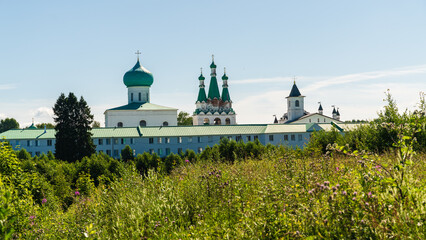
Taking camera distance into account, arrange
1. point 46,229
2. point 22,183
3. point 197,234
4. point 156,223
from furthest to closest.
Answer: point 22,183
point 46,229
point 156,223
point 197,234

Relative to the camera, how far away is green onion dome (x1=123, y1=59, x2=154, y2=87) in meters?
62.1

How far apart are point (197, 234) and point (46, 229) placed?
358 centimetres

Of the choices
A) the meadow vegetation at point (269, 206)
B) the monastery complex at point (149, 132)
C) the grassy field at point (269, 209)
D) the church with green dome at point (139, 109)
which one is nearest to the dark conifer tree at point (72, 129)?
the monastery complex at point (149, 132)

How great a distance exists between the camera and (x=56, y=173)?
21859 mm

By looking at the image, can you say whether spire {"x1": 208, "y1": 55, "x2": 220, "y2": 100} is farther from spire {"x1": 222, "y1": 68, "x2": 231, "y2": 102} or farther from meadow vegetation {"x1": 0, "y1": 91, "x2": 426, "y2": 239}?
meadow vegetation {"x1": 0, "y1": 91, "x2": 426, "y2": 239}

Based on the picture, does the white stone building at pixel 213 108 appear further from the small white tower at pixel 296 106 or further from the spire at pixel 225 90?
the small white tower at pixel 296 106

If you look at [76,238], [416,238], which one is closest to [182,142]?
[76,238]

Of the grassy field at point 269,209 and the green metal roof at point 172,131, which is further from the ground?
the green metal roof at point 172,131

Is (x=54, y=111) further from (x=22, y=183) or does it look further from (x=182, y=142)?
(x=22, y=183)

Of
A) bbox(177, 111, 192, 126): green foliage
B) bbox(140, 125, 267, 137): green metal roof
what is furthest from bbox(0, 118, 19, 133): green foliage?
bbox(140, 125, 267, 137): green metal roof

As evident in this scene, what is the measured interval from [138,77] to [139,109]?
4.72m

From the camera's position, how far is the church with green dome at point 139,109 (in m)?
61.2

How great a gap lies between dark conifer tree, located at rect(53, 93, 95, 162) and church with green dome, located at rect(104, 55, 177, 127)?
2141 cm

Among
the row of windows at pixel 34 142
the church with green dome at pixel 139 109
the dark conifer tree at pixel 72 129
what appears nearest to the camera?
the dark conifer tree at pixel 72 129
